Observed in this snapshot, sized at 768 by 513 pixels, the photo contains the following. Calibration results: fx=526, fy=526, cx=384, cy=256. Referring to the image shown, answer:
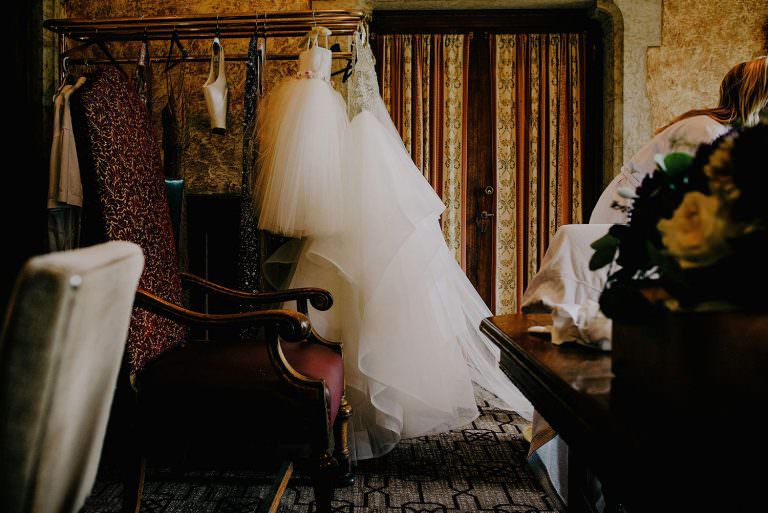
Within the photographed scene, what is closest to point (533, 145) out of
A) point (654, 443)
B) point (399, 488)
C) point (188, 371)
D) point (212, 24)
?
point (212, 24)

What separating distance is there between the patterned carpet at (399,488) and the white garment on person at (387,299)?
13 centimetres

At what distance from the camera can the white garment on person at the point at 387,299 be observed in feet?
6.87

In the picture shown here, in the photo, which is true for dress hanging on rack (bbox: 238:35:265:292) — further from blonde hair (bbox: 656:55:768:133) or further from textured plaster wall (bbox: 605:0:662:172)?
textured plaster wall (bbox: 605:0:662:172)

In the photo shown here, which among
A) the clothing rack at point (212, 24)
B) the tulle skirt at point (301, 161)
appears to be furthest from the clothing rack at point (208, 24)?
the tulle skirt at point (301, 161)

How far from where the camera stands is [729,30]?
3338 mm

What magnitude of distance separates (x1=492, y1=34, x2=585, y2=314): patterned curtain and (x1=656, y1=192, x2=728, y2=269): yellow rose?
3.16 metres

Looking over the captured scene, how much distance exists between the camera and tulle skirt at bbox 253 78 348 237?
222cm

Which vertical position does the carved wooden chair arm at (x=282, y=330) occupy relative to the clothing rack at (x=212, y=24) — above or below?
below

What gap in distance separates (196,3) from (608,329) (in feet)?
10.4

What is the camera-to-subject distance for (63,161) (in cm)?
231

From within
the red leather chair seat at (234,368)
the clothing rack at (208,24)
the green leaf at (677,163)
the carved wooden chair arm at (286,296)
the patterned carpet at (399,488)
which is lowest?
the patterned carpet at (399,488)

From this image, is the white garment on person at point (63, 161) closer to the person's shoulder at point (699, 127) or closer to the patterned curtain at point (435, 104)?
the patterned curtain at point (435, 104)

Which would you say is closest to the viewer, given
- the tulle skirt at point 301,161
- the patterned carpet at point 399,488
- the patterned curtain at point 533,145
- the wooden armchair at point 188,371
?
the wooden armchair at point 188,371

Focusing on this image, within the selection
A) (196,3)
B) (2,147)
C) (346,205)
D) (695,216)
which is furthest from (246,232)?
(695,216)
